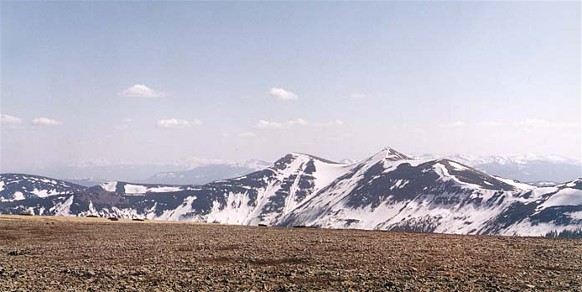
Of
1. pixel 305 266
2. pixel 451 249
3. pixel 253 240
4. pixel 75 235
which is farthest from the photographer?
pixel 75 235

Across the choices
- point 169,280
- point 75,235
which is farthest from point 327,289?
point 75,235

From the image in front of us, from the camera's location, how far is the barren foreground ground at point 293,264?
82.3 feet

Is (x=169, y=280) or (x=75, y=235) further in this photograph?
(x=75, y=235)

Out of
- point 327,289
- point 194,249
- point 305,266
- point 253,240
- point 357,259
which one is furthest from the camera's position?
point 253,240

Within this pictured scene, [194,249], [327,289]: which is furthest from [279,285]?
[194,249]

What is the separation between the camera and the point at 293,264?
3125 cm

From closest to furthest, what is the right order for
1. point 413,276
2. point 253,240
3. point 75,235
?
point 413,276, point 253,240, point 75,235

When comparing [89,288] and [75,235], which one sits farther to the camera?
[75,235]

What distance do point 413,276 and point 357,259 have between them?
669 cm

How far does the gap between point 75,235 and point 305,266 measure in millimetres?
34348

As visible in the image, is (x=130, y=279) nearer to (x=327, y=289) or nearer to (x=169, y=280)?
(x=169, y=280)

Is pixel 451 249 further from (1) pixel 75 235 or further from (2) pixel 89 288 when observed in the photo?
(1) pixel 75 235

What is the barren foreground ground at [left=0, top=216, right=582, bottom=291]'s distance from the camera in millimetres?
25094

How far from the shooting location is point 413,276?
26.5 meters
